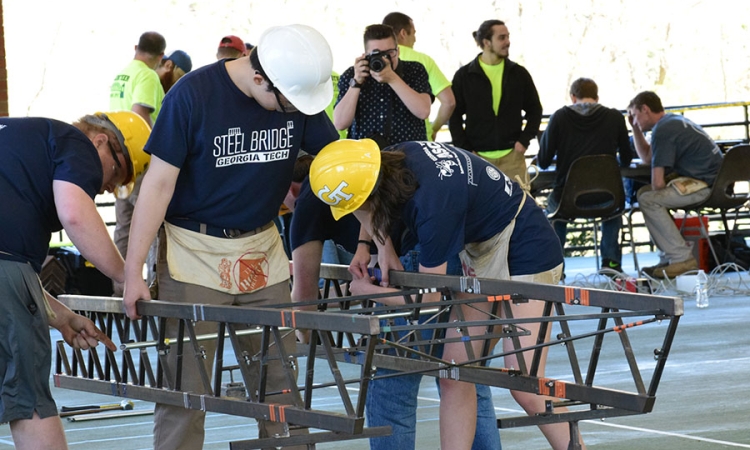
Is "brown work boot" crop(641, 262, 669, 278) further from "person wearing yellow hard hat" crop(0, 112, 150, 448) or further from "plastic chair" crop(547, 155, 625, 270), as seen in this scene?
"person wearing yellow hard hat" crop(0, 112, 150, 448)

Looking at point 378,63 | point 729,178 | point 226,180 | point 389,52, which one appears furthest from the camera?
point 729,178

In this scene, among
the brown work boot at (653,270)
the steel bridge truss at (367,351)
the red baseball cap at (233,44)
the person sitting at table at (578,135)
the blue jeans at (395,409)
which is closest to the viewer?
the steel bridge truss at (367,351)

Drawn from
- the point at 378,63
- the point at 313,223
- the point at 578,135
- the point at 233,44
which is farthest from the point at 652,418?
the point at 578,135

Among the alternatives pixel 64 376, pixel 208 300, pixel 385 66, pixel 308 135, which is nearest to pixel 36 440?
pixel 64 376

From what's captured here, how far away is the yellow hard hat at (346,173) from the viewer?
3.64 m

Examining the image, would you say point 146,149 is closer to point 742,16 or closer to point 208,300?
point 208,300

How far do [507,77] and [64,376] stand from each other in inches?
243

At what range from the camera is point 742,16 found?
30469 millimetres

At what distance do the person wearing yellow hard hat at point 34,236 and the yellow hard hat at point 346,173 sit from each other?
684 mm

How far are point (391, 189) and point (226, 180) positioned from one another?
525 mm

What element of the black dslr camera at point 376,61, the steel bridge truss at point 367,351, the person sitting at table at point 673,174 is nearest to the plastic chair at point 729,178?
the person sitting at table at point 673,174

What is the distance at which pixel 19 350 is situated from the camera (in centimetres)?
344

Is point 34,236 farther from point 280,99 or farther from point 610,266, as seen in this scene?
→ point 610,266

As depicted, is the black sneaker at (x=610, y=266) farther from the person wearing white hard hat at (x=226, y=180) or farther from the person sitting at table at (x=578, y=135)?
the person wearing white hard hat at (x=226, y=180)
